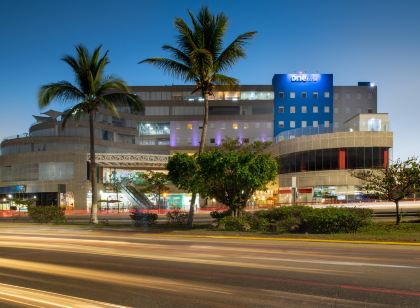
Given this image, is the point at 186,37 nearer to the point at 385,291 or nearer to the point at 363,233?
the point at 363,233

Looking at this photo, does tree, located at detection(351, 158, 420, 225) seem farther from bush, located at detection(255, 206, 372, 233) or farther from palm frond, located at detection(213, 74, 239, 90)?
palm frond, located at detection(213, 74, 239, 90)

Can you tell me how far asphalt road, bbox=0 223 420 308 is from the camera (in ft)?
28.7

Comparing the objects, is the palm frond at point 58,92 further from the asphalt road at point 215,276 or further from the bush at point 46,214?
the asphalt road at point 215,276

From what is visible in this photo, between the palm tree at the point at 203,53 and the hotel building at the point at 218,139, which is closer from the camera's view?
the palm tree at the point at 203,53

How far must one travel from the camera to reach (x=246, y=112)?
102062 mm

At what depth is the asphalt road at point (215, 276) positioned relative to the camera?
874 cm

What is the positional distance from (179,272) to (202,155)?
13.6 metres

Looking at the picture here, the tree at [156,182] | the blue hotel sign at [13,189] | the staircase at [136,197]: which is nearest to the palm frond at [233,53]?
the tree at [156,182]

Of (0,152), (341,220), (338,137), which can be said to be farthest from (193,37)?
(0,152)

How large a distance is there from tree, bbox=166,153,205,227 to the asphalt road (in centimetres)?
706

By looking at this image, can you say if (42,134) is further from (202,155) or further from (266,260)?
(266,260)

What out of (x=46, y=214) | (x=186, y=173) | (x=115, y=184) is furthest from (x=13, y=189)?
(x=186, y=173)

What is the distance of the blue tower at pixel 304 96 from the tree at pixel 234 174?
81.0 m

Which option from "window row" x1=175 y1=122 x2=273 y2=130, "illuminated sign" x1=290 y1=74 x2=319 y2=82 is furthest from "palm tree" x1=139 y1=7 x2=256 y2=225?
"illuminated sign" x1=290 y1=74 x2=319 y2=82
